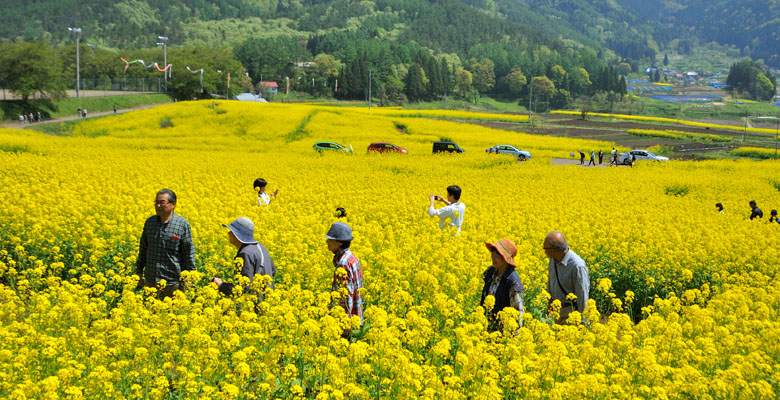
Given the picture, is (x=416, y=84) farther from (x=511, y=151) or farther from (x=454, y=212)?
(x=454, y=212)

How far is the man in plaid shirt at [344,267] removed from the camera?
21.0ft

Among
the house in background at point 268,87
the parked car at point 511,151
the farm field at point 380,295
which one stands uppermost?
the house in background at point 268,87

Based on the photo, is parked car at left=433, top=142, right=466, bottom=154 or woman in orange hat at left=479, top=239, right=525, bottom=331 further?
parked car at left=433, top=142, right=466, bottom=154

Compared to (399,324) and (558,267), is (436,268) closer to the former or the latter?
(558,267)

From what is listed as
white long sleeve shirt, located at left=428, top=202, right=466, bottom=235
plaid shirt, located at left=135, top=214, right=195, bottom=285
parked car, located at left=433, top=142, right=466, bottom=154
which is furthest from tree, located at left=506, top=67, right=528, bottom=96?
plaid shirt, located at left=135, top=214, right=195, bottom=285

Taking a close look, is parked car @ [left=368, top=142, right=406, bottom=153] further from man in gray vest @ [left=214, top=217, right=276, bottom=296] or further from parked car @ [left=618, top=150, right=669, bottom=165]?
man in gray vest @ [left=214, top=217, right=276, bottom=296]

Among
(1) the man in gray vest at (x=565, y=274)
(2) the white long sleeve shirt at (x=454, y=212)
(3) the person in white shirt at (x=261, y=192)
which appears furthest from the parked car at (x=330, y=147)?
(1) the man in gray vest at (x=565, y=274)

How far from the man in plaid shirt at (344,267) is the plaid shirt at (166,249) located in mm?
2097

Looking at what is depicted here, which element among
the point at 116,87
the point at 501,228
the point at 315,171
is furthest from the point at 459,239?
the point at 116,87

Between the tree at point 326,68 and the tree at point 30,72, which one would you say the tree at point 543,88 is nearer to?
the tree at point 326,68

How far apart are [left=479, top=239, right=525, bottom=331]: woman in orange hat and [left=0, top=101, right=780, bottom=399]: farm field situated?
27cm

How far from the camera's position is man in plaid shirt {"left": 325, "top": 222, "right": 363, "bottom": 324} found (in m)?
6.39

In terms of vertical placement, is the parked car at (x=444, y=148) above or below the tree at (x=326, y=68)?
below

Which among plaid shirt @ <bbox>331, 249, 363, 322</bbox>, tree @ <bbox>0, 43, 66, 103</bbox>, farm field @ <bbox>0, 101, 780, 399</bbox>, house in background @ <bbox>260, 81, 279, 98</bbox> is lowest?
farm field @ <bbox>0, 101, 780, 399</bbox>
